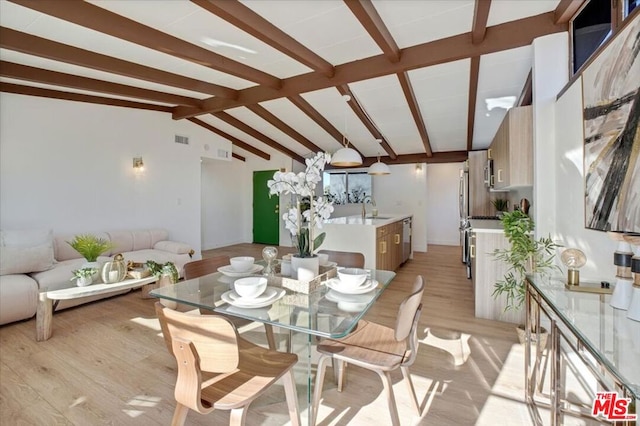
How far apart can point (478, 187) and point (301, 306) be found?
18.9 ft

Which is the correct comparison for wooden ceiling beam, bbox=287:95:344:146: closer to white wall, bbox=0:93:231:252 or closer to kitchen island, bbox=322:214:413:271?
kitchen island, bbox=322:214:413:271

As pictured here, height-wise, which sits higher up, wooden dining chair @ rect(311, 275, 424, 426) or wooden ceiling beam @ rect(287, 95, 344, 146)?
wooden ceiling beam @ rect(287, 95, 344, 146)

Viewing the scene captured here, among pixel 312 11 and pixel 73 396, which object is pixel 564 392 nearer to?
pixel 73 396

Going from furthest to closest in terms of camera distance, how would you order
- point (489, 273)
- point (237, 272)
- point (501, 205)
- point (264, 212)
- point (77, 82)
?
point (264, 212), point (501, 205), point (77, 82), point (489, 273), point (237, 272)

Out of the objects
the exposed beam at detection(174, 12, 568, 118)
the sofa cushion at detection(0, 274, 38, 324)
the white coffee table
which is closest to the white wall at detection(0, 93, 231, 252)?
the sofa cushion at detection(0, 274, 38, 324)

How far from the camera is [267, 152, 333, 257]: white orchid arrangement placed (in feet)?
5.72

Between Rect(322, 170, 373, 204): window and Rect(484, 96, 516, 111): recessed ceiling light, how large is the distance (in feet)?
12.0

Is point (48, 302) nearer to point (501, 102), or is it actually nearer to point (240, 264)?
point (240, 264)

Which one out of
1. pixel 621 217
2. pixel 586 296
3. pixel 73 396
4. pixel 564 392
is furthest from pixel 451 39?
pixel 73 396

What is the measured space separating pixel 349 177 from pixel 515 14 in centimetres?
560

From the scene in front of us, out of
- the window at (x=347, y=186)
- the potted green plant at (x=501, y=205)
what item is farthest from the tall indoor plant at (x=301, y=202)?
the window at (x=347, y=186)

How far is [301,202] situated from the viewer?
1.86m

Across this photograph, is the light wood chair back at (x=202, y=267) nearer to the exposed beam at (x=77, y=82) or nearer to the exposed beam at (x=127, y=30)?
Result: the exposed beam at (x=127, y=30)

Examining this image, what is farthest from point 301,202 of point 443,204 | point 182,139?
point 443,204
